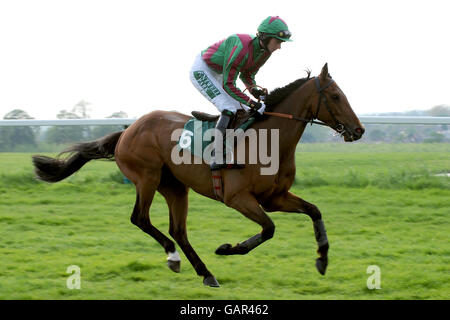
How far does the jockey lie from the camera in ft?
14.6

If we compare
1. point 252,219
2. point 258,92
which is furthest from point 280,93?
point 252,219

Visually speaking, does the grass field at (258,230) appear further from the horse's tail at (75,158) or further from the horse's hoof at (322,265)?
the horse's tail at (75,158)

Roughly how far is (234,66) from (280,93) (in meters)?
0.44

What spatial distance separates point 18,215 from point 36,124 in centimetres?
311

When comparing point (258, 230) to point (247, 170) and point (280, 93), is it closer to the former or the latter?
point (247, 170)

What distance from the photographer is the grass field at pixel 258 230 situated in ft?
13.8

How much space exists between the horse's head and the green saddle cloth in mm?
533

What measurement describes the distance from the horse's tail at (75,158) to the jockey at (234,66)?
1.21m

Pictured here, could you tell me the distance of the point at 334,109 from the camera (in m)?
4.41

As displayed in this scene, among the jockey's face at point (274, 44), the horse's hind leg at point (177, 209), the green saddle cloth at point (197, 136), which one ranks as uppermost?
the jockey's face at point (274, 44)

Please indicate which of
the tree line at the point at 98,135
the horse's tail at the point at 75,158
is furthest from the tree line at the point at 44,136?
the horse's tail at the point at 75,158
